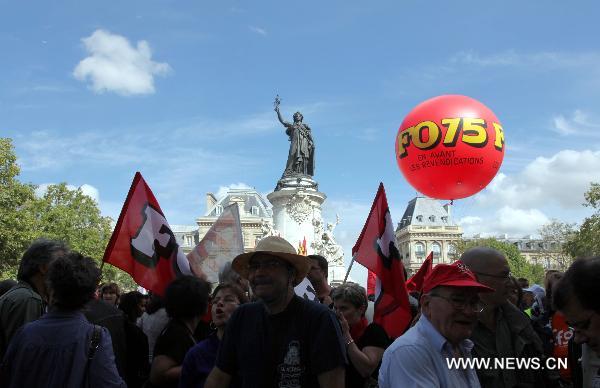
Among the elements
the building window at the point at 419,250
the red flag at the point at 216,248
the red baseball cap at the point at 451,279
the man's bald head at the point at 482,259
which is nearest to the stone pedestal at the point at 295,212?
the red flag at the point at 216,248

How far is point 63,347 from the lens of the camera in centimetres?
356

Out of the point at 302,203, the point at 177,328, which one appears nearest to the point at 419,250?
the point at 302,203

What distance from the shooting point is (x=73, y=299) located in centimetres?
371

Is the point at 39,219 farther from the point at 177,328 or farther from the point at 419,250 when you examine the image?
the point at 419,250

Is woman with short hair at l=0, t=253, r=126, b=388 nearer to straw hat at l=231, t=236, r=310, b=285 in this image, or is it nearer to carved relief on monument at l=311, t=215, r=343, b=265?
straw hat at l=231, t=236, r=310, b=285

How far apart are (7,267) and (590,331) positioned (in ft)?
122

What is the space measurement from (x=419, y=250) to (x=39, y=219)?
62.2 metres

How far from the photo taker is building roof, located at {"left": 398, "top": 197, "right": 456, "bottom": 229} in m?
92.2

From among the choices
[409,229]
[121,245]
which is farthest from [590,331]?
[409,229]

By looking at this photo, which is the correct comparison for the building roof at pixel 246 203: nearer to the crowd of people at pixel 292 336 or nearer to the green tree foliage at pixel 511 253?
the green tree foliage at pixel 511 253

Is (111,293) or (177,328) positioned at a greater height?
(111,293)

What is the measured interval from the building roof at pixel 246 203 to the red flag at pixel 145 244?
7065cm

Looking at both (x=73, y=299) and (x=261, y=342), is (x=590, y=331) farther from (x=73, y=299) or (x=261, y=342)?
(x=73, y=299)

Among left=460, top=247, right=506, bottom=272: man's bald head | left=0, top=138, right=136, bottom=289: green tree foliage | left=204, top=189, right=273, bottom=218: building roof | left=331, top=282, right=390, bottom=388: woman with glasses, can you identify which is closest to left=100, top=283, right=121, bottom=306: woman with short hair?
left=331, top=282, right=390, bottom=388: woman with glasses
